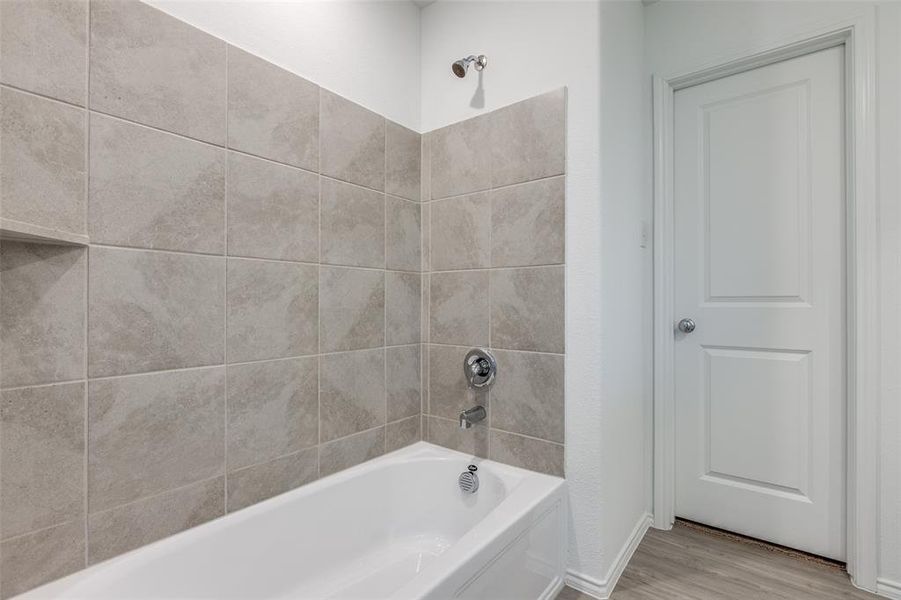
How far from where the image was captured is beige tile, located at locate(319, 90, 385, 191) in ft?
5.10

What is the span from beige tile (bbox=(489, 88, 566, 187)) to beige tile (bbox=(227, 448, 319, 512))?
4.12 feet

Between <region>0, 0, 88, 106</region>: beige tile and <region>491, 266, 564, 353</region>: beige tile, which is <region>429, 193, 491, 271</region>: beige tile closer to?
<region>491, 266, 564, 353</region>: beige tile

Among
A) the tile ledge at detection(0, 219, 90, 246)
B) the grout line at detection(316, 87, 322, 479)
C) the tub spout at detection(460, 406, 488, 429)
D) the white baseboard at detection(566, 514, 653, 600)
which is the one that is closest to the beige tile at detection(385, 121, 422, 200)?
the grout line at detection(316, 87, 322, 479)

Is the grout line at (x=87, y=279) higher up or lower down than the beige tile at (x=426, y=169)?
lower down

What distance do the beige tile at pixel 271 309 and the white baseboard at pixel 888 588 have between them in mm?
2116

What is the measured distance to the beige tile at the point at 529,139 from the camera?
158cm

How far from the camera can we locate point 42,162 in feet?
3.19

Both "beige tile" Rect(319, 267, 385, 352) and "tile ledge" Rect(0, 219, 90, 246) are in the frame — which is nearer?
"tile ledge" Rect(0, 219, 90, 246)

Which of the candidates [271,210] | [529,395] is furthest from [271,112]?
[529,395]

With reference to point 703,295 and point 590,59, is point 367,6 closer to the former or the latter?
point 590,59

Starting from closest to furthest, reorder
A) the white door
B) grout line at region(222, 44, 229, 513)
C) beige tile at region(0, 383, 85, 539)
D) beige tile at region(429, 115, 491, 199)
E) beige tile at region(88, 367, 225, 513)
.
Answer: beige tile at region(0, 383, 85, 539), beige tile at region(88, 367, 225, 513), grout line at region(222, 44, 229, 513), the white door, beige tile at region(429, 115, 491, 199)

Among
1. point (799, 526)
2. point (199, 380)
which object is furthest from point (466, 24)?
point (799, 526)

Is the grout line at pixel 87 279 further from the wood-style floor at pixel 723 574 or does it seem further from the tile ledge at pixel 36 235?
the wood-style floor at pixel 723 574

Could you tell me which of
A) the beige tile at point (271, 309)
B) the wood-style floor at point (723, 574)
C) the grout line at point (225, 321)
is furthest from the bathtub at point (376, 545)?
the beige tile at point (271, 309)
